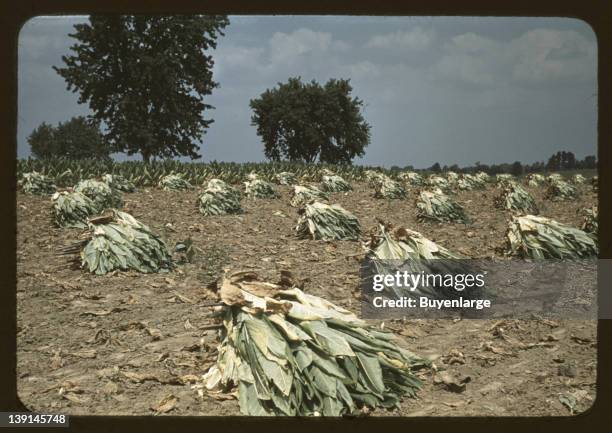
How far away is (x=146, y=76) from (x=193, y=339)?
7.64 feet

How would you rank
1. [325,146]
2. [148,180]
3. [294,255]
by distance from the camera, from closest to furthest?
[325,146]
[294,255]
[148,180]

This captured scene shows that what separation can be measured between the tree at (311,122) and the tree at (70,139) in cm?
136

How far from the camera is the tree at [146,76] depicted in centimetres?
332

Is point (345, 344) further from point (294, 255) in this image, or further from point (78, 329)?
point (294, 255)

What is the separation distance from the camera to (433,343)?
3.68 meters

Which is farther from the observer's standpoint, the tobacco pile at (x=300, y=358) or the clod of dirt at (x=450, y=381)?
the clod of dirt at (x=450, y=381)

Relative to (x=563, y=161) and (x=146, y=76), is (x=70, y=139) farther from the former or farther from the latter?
(x=563, y=161)

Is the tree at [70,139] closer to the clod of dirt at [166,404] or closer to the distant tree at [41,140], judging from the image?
the distant tree at [41,140]

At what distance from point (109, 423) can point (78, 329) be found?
4.02 feet

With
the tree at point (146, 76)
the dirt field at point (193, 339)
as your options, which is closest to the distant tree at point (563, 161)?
the dirt field at point (193, 339)

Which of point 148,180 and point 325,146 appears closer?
point 325,146

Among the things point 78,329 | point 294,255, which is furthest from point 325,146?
point 78,329

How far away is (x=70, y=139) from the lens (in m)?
3.78

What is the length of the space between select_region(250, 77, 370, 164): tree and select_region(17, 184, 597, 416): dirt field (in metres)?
1.14
